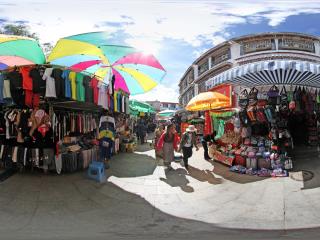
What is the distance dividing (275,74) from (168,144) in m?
3.85

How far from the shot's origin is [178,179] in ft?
25.0

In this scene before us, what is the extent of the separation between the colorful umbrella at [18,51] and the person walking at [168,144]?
15.7 feet

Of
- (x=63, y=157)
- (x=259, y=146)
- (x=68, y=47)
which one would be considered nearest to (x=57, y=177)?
(x=63, y=157)

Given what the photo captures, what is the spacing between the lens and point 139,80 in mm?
10008

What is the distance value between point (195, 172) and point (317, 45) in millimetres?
26321

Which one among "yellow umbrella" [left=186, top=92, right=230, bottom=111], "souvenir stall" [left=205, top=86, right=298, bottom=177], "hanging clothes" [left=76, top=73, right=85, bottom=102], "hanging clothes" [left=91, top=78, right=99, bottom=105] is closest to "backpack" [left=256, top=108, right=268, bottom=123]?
"souvenir stall" [left=205, top=86, right=298, bottom=177]

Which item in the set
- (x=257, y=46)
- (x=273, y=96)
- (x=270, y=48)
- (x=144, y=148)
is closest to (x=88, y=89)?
(x=273, y=96)

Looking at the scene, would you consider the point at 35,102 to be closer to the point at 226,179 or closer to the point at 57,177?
the point at 57,177

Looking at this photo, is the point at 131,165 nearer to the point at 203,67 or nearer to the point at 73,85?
the point at 73,85

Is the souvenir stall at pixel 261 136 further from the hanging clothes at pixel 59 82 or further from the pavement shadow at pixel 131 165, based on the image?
the hanging clothes at pixel 59 82

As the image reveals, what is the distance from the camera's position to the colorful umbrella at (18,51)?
8125 millimetres

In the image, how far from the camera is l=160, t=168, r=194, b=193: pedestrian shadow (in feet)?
22.6

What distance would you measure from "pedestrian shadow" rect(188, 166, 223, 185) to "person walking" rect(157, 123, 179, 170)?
29.6 inches

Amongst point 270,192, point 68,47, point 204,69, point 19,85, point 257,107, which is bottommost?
point 270,192
